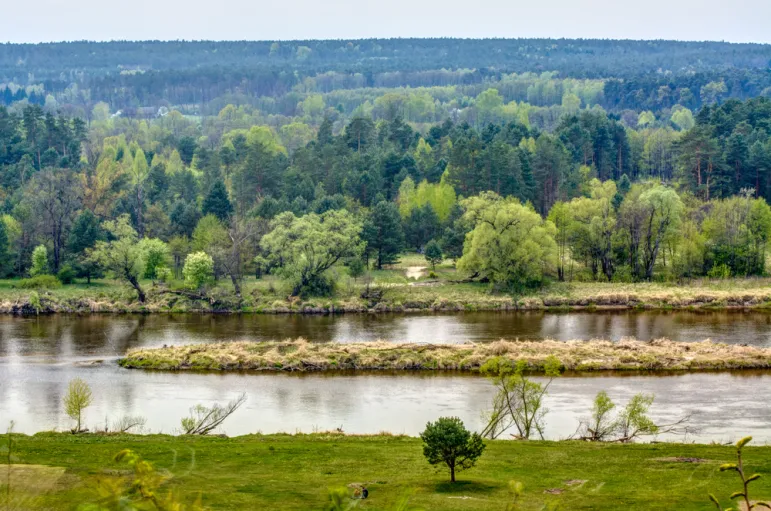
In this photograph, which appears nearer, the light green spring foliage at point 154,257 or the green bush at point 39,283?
the green bush at point 39,283

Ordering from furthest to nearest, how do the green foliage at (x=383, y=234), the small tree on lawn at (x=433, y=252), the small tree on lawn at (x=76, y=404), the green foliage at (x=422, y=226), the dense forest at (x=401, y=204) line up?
the green foliage at (x=422, y=226), the green foliage at (x=383, y=234), the small tree on lawn at (x=433, y=252), the dense forest at (x=401, y=204), the small tree on lawn at (x=76, y=404)

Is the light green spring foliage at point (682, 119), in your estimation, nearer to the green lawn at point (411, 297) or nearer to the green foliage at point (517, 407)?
the green lawn at point (411, 297)

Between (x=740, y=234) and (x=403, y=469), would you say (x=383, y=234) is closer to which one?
(x=740, y=234)

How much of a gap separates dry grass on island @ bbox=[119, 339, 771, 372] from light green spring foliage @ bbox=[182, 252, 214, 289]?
15181 millimetres

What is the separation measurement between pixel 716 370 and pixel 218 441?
20.8 meters

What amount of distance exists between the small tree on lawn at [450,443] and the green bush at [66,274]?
153 ft

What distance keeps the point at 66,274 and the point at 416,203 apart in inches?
1080

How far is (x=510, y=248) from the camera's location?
202ft

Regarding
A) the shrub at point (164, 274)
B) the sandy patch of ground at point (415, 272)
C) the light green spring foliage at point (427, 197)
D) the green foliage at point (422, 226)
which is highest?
the light green spring foliage at point (427, 197)

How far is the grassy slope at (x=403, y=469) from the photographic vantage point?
885 inches

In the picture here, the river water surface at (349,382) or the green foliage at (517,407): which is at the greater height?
the green foliage at (517,407)

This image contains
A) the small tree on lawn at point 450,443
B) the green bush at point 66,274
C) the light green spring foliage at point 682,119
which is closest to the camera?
the small tree on lawn at point 450,443

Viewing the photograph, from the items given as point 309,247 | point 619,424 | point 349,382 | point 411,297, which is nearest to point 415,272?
point 411,297

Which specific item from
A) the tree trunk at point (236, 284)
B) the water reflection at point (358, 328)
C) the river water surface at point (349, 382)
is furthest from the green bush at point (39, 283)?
the tree trunk at point (236, 284)
